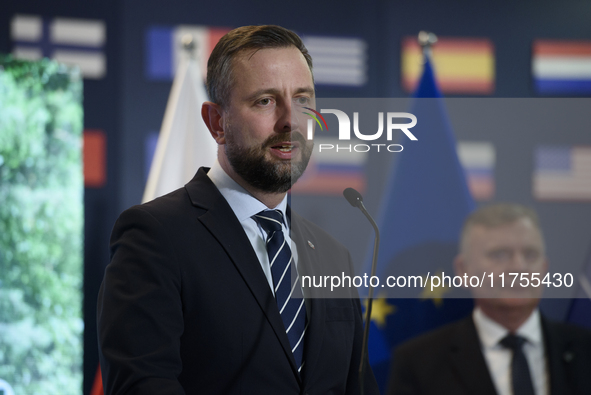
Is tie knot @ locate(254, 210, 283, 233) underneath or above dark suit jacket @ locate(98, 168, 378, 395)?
above

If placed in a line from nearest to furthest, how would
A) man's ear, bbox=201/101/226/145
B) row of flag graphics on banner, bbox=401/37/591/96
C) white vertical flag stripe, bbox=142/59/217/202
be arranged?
1. man's ear, bbox=201/101/226/145
2. white vertical flag stripe, bbox=142/59/217/202
3. row of flag graphics on banner, bbox=401/37/591/96

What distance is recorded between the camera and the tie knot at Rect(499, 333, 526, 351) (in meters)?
1.18

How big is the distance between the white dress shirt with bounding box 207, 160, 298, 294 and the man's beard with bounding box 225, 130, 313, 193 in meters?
0.04

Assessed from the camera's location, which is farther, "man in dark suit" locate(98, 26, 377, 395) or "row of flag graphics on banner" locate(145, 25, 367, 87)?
"row of flag graphics on banner" locate(145, 25, 367, 87)

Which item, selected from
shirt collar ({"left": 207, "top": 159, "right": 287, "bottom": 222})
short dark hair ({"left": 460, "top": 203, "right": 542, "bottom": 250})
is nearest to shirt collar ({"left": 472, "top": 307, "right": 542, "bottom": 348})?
short dark hair ({"left": 460, "top": 203, "right": 542, "bottom": 250})

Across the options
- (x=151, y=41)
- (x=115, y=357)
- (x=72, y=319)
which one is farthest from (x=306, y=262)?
(x=151, y=41)

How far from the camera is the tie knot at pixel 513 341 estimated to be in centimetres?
118

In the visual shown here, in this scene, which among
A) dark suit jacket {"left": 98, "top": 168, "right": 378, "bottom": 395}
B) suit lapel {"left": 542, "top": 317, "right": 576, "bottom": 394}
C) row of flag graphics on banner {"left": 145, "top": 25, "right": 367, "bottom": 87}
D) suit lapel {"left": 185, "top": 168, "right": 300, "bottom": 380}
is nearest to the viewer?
suit lapel {"left": 542, "top": 317, "right": 576, "bottom": 394}

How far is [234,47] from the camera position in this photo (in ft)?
5.10

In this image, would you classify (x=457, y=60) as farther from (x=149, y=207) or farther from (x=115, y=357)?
(x=115, y=357)

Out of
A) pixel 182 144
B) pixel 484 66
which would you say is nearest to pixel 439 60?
pixel 484 66

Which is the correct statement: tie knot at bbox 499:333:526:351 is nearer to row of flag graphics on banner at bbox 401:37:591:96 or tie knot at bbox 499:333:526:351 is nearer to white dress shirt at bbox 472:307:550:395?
white dress shirt at bbox 472:307:550:395

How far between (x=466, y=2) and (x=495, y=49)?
335 mm

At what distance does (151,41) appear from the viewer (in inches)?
137
